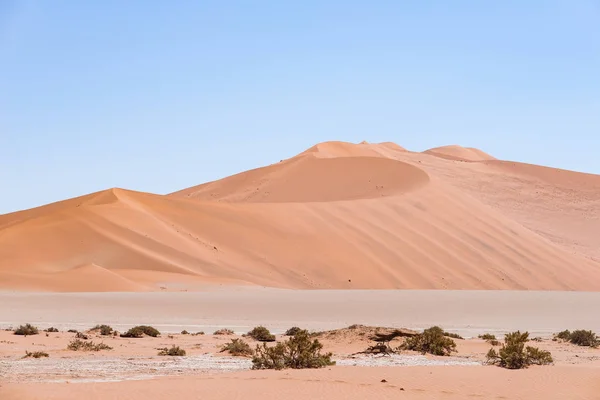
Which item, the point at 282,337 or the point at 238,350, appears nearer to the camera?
the point at 238,350

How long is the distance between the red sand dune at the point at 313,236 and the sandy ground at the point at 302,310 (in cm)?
491

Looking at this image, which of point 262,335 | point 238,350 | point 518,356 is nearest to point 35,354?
point 238,350

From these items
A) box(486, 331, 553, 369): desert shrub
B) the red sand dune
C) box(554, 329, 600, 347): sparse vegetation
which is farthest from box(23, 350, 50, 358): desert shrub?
the red sand dune

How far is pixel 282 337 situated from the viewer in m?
Answer: 23.6

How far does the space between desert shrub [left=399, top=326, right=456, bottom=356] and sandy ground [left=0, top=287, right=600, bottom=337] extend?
684cm

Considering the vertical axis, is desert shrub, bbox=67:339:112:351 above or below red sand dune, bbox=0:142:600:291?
below

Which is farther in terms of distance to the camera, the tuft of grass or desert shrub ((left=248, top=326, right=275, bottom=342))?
the tuft of grass

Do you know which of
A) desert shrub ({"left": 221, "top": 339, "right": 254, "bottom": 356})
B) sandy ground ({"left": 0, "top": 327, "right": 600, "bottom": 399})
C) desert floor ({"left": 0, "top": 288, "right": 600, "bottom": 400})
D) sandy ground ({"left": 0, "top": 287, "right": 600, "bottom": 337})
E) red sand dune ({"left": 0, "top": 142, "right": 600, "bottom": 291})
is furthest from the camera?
red sand dune ({"left": 0, "top": 142, "right": 600, "bottom": 291})

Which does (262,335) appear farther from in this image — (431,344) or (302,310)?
(302,310)

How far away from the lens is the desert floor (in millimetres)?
13391

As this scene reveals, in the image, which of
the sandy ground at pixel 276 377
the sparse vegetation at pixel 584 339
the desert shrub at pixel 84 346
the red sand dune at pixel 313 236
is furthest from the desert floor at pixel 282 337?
the red sand dune at pixel 313 236

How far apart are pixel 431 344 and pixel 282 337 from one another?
17.6 feet

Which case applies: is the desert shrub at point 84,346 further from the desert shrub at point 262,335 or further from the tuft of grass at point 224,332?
the tuft of grass at point 224,332

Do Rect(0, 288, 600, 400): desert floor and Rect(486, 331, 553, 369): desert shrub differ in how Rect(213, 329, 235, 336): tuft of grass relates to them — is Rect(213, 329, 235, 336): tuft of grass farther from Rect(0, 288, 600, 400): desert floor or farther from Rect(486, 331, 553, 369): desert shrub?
Rect(486, 331, 553, 369): desert shrub
